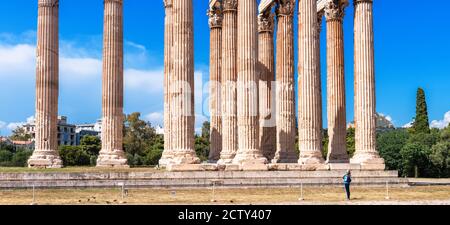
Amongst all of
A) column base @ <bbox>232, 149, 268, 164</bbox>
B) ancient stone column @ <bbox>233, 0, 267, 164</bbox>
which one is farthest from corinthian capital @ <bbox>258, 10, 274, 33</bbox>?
column base @ <bbox>232, 149, 268, 164</bbox>

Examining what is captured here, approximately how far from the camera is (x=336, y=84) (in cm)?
7156

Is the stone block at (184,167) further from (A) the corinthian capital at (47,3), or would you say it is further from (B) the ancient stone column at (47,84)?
(A) the corinthian capital at (47,3)

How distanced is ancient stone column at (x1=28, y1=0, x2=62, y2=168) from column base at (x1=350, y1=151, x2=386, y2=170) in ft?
100

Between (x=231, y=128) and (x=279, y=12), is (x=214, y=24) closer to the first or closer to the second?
(x=279, y=12)

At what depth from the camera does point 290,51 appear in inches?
2960

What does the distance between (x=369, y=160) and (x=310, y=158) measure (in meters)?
6.16

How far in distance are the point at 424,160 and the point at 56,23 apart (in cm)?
7484

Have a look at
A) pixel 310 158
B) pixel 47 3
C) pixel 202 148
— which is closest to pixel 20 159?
pixel 202 148

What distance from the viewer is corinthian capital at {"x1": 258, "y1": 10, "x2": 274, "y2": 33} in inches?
3056

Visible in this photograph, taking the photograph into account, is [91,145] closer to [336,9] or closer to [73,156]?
[73,156]

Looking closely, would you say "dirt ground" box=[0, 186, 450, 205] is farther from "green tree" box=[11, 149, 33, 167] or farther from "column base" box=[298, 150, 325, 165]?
"green tree" box=[11, 149, 33, 167]

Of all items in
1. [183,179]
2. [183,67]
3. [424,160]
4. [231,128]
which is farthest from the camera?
[424,160]

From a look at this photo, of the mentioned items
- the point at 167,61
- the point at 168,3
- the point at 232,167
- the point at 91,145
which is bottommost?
the point at 232,167
